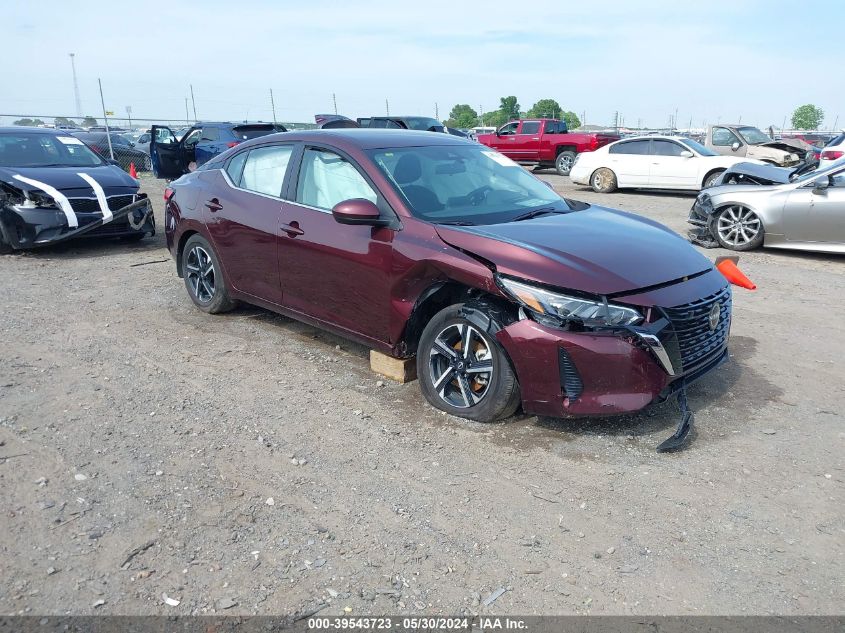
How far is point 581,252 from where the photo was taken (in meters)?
3.93

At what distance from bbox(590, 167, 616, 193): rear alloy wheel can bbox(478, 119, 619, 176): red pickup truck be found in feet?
14.4

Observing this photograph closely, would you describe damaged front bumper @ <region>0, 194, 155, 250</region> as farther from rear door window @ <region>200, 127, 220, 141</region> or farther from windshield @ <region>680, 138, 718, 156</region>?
windshield @ <region>680, 138, 718, 156</region>

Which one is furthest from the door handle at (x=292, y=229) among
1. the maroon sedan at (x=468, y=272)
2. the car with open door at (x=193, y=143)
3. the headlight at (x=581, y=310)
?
the car with open door at (x=193, y=143)

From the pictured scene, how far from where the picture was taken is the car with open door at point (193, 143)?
593 inches

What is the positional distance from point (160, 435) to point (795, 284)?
6.90 metres

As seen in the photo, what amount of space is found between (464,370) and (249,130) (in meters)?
15.3

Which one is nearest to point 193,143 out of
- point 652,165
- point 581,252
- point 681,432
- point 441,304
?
point 652,165

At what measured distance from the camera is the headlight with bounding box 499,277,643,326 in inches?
144

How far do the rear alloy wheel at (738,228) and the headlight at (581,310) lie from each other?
6.86 m

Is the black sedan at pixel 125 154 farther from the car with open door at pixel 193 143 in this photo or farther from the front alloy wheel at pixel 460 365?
the front alloy wheel at pixel 460 365

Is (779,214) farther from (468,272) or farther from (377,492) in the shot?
(377,492)

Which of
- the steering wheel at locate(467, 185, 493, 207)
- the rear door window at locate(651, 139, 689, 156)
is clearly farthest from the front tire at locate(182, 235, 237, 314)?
the rear door window at locate(651, 139, 689, 156)

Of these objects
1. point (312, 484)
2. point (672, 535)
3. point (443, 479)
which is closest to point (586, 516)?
point (672, 535)

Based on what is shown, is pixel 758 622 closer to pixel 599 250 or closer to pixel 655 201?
pixel 599 250
